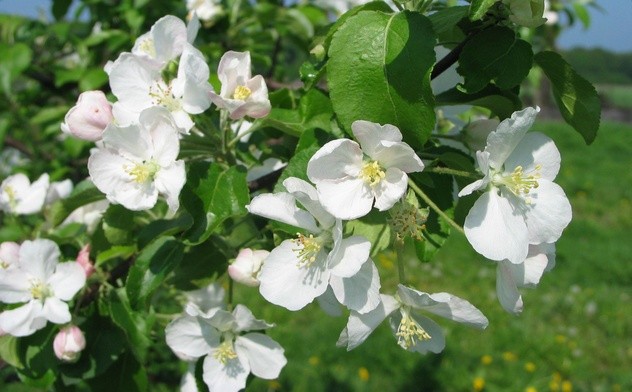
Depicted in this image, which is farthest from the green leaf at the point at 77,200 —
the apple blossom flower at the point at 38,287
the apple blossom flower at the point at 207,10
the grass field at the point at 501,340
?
the grass field at the point at 501,340

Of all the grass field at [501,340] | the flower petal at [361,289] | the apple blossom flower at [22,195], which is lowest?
the grass field at [501,340]

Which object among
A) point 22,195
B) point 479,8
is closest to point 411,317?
point 479,8

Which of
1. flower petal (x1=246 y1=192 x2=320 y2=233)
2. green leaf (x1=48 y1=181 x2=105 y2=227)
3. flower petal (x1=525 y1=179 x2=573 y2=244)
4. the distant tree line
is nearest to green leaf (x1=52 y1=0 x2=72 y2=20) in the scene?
green leaf (x1=48 y1=181 x2=105 y2=227)

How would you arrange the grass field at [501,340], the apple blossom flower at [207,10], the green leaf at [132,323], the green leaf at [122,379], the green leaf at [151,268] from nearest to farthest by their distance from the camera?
the green leaf at [151,268]
the green leaf at [132,323]
the green leaf at [122,379]
the apple blossom flower at [207,10]
the grass field at [501,340]

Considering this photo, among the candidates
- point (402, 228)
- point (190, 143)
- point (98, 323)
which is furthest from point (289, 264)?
point (98, 323)

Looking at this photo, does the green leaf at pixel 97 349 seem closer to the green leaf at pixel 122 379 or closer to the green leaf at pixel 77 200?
the green leaf at pixel 122 379

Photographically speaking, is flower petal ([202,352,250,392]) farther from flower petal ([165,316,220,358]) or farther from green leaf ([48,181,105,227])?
green leaf ([48,181,105,227])
